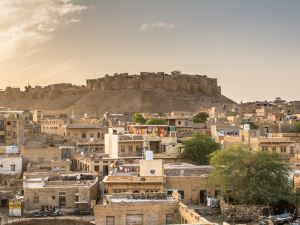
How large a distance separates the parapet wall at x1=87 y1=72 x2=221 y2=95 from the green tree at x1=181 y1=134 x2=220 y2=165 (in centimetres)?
9979

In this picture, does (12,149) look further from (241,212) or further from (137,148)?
(241,212)

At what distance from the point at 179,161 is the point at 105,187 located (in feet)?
31.6

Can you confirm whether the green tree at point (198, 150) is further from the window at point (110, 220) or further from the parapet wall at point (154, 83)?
the parapet wall at point (154, 83)

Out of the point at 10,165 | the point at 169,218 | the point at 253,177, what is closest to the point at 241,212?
the point at 253,177

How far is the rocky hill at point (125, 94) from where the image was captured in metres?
132

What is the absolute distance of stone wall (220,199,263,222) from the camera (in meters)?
27.6

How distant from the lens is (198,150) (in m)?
41.2

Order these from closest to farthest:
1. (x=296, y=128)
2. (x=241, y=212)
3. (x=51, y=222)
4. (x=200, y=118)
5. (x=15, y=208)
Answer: (x=241, y=212)
(x=51, y=222)
(x=15, y=208)
(x=296, y=128)
(x=200, y=118)

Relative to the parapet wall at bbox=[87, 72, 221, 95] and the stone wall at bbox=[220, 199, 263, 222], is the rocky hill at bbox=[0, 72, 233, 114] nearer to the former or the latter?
the parapet wall at bbox=[87, 72, 221, 95]

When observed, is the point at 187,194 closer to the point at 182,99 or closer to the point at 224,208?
the point at 224,208

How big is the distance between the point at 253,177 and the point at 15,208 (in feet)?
39.1

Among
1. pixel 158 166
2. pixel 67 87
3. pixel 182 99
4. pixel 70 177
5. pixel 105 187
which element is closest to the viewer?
pixel 158 166

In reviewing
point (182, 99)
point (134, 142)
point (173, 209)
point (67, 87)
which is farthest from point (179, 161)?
point (67, 87)

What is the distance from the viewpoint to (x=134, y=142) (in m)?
43.3
